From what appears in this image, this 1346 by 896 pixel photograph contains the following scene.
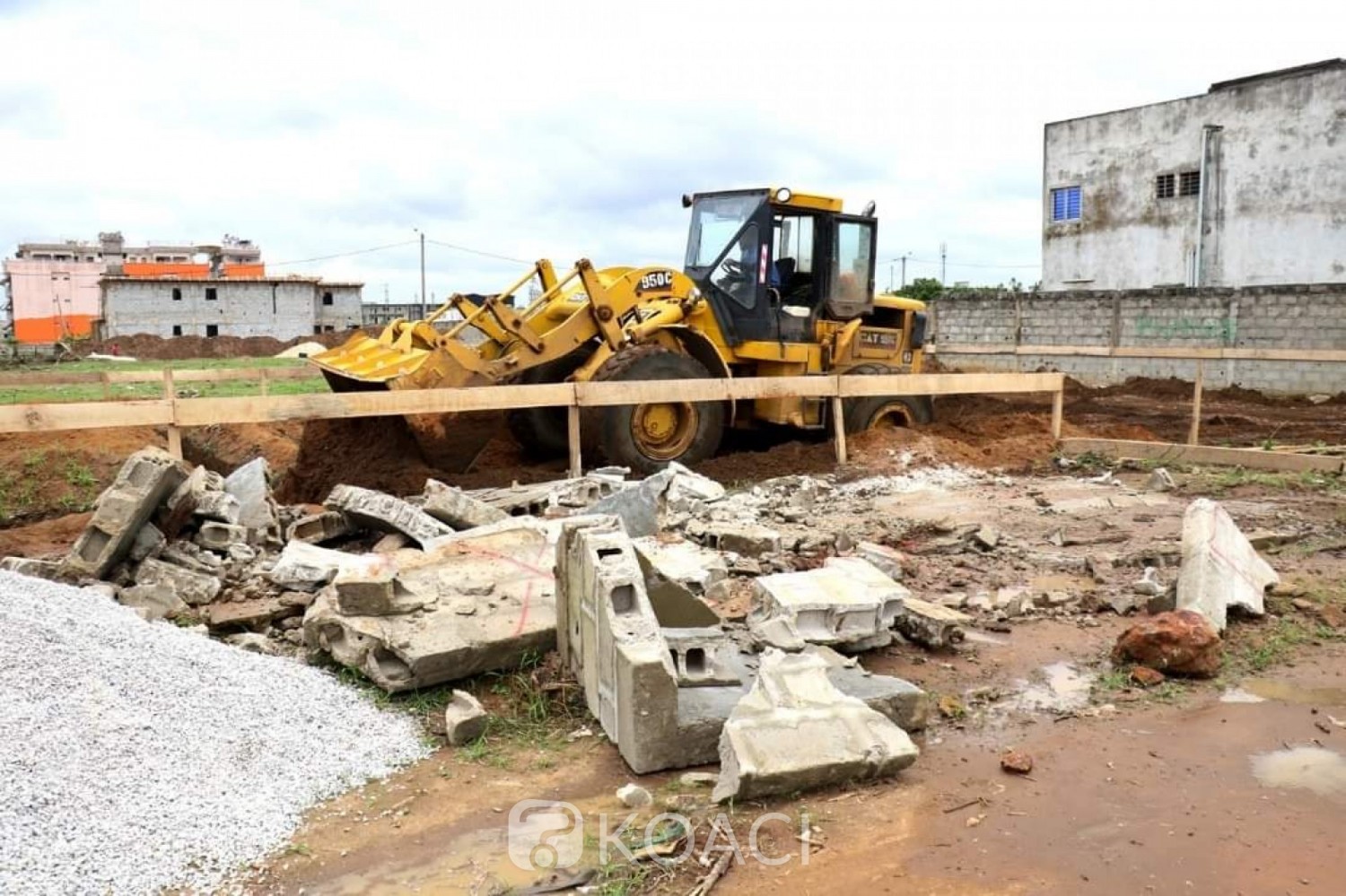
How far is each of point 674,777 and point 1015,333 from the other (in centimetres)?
2025

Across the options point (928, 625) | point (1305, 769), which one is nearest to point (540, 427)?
point (928, 625)

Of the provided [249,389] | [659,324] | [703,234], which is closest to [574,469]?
[659,324]

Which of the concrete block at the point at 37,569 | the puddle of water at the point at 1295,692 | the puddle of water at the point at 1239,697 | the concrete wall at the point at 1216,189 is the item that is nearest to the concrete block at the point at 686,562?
the puddle of water at the point at 1239,697

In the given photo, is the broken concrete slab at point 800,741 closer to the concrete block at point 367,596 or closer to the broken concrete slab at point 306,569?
the concrete block at point 367,596

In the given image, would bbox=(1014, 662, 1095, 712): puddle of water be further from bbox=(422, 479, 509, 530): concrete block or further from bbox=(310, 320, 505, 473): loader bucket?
bbox=(310, 320, 505, 473): loader bucket

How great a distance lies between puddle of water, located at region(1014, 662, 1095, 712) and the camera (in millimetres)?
4938

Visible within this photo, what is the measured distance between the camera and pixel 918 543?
8.01m

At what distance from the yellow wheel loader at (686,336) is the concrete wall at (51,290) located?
206 ft

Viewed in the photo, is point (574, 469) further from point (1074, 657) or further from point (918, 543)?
point (1074, 657)

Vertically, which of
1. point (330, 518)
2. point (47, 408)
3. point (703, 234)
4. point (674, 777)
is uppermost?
point (703, 234)

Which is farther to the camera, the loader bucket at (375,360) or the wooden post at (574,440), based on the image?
the loader bucket at (375,360)

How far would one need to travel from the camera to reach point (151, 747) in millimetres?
4043

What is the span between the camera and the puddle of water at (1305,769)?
13.2 feet

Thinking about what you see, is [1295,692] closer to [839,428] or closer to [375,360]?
[839,428]
